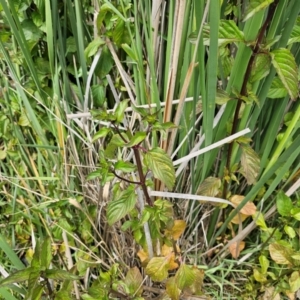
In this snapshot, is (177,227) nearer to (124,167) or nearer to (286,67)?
(124,167)

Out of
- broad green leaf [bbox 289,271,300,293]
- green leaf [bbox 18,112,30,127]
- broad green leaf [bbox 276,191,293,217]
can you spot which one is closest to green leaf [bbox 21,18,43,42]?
green leaf [bbox 18,112,30,127]

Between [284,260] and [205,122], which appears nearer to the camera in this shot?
[205,122]

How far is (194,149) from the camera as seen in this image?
81 cm

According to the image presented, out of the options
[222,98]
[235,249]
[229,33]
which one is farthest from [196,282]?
[229,33]

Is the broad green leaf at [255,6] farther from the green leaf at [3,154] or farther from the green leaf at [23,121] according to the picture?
the green leaf at [3,154]

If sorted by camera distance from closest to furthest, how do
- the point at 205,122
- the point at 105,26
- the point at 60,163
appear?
the point at 205,122, the point at 105,26, the point at 60,163

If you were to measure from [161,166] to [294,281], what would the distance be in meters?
0.37

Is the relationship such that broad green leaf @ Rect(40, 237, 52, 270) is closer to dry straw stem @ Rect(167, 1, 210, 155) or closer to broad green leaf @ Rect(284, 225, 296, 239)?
dry straw stem @ Rect(167, 1, 210, 155)

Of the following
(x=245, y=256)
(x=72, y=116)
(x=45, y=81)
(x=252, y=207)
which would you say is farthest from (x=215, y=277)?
(x=45, y=81)

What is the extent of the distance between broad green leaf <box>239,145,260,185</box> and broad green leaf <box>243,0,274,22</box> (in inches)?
11.2

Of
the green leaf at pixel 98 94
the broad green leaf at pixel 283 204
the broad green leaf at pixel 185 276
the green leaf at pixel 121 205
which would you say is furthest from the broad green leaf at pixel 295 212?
the green leaf at pixel 98 94

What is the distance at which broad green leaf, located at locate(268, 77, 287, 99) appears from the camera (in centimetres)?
74

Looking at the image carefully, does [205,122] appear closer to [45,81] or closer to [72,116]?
[72,116]

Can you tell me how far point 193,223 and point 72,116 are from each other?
35 cm
